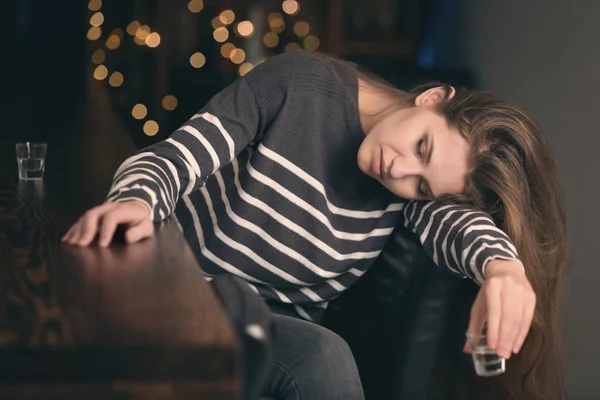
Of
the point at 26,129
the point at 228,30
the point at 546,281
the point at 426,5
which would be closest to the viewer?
the point at 546,281

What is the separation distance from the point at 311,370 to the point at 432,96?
1.83ft

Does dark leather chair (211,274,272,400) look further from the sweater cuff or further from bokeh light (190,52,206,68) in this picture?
bokeh light (190,52,206,68)

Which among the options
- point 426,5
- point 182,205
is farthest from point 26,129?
point 426,5

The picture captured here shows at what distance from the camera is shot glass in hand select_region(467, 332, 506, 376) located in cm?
114

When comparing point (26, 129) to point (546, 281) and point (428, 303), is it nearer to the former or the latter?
point (428, 303)

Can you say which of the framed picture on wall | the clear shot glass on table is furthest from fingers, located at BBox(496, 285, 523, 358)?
the framed picture on wall

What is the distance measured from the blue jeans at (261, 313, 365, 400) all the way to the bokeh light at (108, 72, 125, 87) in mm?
2846

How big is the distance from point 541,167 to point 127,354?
1.06 metres

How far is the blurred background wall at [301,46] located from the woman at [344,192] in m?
0.20

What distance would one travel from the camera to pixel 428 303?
155cm

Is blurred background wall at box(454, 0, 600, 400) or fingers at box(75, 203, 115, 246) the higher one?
fingers at box(75, 203, 115, 246)

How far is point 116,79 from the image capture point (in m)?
4.08

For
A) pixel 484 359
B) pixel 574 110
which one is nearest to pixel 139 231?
pixel 484 359

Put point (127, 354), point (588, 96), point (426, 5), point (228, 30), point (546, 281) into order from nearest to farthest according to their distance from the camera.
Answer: point (127, 354) < point (546, 281) < point (588, 96) < point (426, 5) < point (228, 30)
